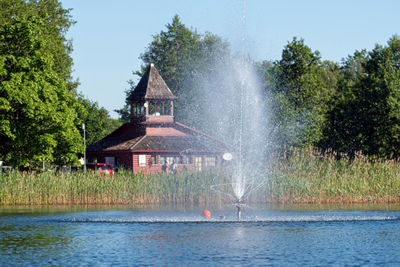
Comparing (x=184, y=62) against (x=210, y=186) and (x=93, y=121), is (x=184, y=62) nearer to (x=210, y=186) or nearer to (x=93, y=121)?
(x=93, y=121)

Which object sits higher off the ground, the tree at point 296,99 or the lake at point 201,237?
the tree at point 296,99

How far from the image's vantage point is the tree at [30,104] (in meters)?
46.1

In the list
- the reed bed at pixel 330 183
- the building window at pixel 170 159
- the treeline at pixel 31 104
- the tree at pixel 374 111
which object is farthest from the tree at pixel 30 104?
the tree at pixel 374 111

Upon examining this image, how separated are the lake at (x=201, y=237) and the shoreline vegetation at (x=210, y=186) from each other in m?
2.58

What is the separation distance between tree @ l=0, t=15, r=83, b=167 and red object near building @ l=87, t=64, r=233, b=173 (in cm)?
1932

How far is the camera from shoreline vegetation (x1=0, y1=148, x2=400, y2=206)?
37.4 m

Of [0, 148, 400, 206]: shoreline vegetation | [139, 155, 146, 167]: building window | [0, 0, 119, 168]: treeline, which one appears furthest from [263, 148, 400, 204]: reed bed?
[139, 155, 146, 167]: building window

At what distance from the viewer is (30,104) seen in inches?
1804

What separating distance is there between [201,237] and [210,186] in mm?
14695

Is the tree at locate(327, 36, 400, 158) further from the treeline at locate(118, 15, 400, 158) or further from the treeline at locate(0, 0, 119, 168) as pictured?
the treeline at locate(0, 0, 119, 168)

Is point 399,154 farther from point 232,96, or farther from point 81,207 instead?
point 81,207

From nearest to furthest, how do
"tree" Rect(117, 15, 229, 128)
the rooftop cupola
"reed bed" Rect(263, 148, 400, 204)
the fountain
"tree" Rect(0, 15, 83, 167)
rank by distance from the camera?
1. "reed bed" Rect(263, 148, 400, 204)
2. the fountain
3. "tree" Rect(0, 15, 83, 167)
4. the rooftop cupola
5. "tree" Rect(117, 15, 229, 128)

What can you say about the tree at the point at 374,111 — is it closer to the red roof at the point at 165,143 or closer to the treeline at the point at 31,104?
the red roof at the point at 165,143

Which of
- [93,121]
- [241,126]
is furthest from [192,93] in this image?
[241,126]
